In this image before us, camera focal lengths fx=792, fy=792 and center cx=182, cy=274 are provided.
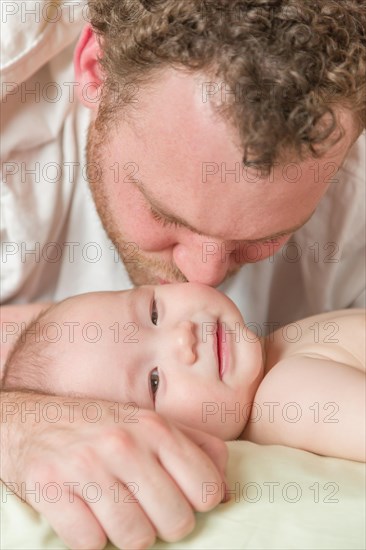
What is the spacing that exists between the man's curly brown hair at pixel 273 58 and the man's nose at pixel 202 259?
21 centimetres

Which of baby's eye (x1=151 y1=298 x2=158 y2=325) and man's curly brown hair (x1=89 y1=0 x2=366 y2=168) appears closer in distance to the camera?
man's curly brown hair (x1=89 y1=0 x2=366 y2=168)

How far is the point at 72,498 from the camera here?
0.93 m

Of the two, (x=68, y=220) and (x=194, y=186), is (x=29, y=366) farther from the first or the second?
(x=68, y=220)

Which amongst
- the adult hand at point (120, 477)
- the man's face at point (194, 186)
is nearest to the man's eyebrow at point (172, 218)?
the man's face at point (194, 186)

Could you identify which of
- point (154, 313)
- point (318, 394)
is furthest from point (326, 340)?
point (154, 313)

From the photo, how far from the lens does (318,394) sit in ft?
3.83

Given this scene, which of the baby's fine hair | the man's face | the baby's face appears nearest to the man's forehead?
the man's face

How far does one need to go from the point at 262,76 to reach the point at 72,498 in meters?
0.61

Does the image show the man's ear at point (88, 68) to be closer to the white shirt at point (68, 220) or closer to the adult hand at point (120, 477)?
the white shirt at point (68, 220)

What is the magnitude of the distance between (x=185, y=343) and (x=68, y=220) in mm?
596

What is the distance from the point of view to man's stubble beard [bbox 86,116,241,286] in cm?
143

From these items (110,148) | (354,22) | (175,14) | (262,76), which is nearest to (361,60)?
(354,22)

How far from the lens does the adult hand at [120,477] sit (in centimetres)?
91

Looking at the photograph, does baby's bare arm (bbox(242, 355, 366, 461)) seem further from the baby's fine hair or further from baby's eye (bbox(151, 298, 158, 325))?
the baby's fine hair
